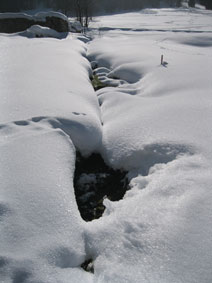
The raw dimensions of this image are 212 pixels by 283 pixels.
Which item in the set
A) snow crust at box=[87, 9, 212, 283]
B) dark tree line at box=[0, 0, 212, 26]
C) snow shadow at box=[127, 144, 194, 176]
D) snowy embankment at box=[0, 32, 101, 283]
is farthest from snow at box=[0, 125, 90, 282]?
dark tree line at box=[0, 0, 212, 26]

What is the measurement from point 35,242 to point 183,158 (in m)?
1.73

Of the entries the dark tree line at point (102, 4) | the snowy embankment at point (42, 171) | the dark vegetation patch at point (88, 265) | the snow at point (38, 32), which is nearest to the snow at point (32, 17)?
the snow at point (38, 32)

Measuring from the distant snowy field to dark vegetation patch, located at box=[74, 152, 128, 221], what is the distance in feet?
0.47

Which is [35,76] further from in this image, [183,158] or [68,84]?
[183,158]

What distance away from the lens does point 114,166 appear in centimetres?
297

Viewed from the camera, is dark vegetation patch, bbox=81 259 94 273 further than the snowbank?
No

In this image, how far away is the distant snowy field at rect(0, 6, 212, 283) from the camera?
5.32 feet

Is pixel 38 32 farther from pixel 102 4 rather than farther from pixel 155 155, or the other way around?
pixel 102 4

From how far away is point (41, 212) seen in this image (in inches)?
76.4

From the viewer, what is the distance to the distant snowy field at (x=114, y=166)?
162 centimetres

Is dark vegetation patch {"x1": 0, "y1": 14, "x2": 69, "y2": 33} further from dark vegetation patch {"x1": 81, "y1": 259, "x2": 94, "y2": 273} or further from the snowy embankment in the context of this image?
dark vegetation patch {"x1": 81, "y1": 259, "x2": 94, "y2": 273}

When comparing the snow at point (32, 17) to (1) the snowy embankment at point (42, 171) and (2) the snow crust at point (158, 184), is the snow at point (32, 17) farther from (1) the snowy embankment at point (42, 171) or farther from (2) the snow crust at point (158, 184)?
(2) the snow crust at point (158, 184)

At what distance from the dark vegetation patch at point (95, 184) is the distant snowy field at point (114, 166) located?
0.14 m

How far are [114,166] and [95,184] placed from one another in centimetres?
34
